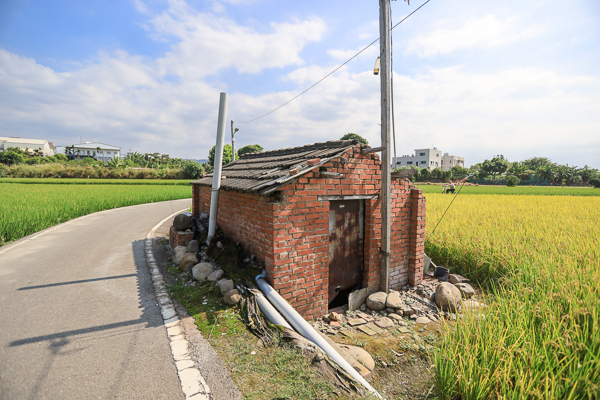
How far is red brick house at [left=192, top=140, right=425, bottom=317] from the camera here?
4570mm

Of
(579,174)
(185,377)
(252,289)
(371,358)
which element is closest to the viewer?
(185,377)

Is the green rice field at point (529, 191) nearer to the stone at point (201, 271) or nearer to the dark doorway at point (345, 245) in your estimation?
the dark doorway at point (345, 245)

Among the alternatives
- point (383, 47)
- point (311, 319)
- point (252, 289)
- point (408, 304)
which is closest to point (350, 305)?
point (311, 319)

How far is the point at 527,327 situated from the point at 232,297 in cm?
419

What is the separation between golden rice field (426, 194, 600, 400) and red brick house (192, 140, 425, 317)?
1881 mm

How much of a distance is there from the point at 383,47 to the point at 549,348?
5332mm

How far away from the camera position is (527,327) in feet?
9.74

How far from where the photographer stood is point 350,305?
534 cm

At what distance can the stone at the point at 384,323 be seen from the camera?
4.79m

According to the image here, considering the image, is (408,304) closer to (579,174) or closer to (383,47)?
(383,47)

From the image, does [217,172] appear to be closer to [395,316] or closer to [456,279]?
[395,316]

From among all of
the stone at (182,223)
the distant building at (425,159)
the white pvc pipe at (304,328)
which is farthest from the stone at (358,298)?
the distant building at (425,159)

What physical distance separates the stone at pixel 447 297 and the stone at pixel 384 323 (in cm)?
124

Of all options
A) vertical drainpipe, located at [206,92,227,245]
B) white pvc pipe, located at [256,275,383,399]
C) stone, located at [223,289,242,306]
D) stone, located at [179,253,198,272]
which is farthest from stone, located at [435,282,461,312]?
stone, located at [179,253,198,272]
